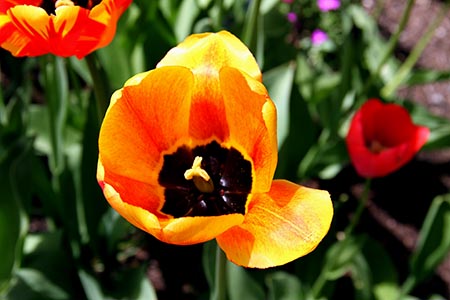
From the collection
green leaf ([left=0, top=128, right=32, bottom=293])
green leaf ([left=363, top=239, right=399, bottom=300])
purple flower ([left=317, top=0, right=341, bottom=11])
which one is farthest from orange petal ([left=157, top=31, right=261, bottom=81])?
purple flower ([left=317, top=0, right=341, bottom=11])

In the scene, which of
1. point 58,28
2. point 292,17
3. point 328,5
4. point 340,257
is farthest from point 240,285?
point 328,5

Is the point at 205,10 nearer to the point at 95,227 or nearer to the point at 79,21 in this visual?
the point at 95,227

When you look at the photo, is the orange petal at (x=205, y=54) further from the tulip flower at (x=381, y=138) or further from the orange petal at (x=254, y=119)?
the tulip flower at (x=381, y=138)

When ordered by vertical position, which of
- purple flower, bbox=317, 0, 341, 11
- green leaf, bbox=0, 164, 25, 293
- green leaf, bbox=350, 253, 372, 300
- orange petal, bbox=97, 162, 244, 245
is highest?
orange petal, bbox=97, 162, 244, 245

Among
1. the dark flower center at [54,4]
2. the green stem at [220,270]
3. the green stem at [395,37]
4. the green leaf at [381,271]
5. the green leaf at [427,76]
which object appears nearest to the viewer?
the green stem at [220,270]

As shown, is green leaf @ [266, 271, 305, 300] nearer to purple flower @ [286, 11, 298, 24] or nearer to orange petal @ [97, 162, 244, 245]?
orange petal @ [97, 162, 244, 245]

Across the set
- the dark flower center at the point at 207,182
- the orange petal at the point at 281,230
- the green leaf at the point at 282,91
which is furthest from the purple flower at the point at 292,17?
the orange petal at the point at 281,230
